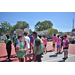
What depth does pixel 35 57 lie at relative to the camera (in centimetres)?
317

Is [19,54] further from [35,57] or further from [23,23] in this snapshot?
[23,23]

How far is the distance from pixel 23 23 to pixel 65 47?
40.3 metres

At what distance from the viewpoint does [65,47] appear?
5.27 metres

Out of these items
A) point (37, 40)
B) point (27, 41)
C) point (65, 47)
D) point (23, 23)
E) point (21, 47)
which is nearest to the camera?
point (37, 40)
